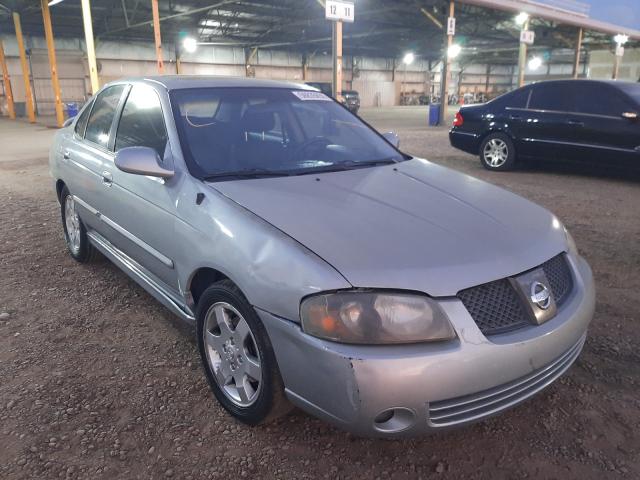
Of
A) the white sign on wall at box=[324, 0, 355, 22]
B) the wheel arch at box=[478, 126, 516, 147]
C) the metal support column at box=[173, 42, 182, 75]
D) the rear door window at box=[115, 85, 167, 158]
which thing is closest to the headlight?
the rear door window at box=[115, 85, 167, 158]

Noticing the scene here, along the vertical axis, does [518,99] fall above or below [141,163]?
above

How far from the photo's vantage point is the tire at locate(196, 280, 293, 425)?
6.52 ft

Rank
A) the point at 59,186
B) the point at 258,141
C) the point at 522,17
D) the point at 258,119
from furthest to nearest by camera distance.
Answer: the point at 522,17, the point at 59,186, the point at 258,119, the point at 258,141

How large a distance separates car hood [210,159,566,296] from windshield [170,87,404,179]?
0.19m

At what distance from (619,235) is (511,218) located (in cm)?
330

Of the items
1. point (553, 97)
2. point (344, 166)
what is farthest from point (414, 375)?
point (553, 97)

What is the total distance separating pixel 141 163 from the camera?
248 centimetres

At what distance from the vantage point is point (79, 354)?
2.88 m

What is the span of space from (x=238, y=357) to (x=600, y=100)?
23.1ft

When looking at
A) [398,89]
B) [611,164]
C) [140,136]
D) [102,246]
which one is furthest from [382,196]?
[398,89]

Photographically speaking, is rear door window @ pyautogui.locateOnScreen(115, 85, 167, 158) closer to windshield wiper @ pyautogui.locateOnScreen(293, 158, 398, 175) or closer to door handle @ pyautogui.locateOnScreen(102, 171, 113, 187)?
door handle @ pyautogui.locateOnScreen(102, 171, 113, 187)

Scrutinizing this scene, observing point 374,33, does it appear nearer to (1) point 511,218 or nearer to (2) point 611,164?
(2) point 611,164

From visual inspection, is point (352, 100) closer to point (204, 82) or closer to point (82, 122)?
point (82, 122)

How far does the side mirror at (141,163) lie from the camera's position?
97.4 inches
